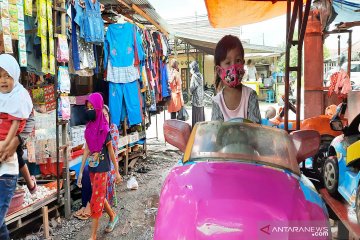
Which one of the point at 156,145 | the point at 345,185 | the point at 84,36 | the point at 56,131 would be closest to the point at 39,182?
the point at 56,131

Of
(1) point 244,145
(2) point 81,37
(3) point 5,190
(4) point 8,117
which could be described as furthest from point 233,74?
(2) point 81,37

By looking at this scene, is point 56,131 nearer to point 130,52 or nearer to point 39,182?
point 39,182

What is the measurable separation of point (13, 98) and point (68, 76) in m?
1.96

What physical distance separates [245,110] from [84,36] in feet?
12.2

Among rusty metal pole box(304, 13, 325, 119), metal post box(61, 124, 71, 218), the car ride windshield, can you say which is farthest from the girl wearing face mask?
rusty metal pole box(304, 13, 325, 119)

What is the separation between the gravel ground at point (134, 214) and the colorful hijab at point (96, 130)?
1191 millimetres

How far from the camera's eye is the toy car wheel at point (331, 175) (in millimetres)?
3720

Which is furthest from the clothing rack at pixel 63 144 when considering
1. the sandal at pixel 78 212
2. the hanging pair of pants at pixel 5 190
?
the hanging pair of pants at pixel 5 190

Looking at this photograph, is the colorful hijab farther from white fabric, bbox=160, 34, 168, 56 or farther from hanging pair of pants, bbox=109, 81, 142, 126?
white fabric, bbox=160, 34, 168, 56

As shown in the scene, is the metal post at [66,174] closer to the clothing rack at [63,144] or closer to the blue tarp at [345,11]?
the clothing rack at [63,144]

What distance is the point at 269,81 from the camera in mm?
25750

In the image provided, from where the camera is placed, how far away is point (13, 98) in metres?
3.17

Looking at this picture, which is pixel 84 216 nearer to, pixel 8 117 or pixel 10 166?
pixel 10 166

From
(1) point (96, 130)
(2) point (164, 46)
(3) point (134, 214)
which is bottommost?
(3) point (134, 214)
